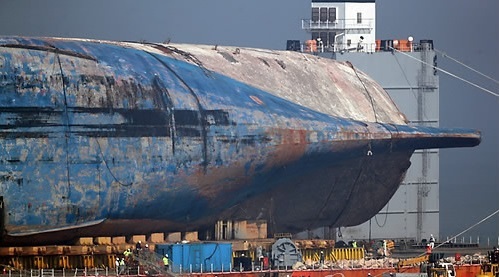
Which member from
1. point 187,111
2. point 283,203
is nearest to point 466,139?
point 283,203

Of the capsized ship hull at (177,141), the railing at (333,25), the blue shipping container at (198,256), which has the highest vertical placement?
the railing at (333,25)

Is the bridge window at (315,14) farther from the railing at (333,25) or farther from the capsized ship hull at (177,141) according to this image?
the capsized ship hull at (177,141)

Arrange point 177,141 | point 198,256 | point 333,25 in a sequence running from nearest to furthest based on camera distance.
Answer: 1. point 198,256
2. point 177,141
3. point 333,25

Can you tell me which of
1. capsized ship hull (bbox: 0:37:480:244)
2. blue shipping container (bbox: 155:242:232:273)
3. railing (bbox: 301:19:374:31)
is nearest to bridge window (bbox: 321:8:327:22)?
railing (bbox: 301:19:374:31)

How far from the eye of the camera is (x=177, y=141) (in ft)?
228

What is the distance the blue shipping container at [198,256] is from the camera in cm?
6812

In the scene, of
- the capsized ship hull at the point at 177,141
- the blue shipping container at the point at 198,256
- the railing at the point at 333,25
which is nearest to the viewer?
the capsized ship hull at the point at 177,141

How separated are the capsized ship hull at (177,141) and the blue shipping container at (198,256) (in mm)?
1817

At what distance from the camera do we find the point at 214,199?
71.1 metres

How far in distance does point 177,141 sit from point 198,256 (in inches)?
170

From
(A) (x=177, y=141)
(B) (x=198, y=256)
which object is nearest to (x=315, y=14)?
(A) (x=177, y=141)

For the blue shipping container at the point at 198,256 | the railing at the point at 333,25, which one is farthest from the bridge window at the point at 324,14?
the blue shipping container at the point at 198,256

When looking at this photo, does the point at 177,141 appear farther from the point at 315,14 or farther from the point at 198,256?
the point at 315,14

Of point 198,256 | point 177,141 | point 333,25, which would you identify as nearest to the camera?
point 198,256
